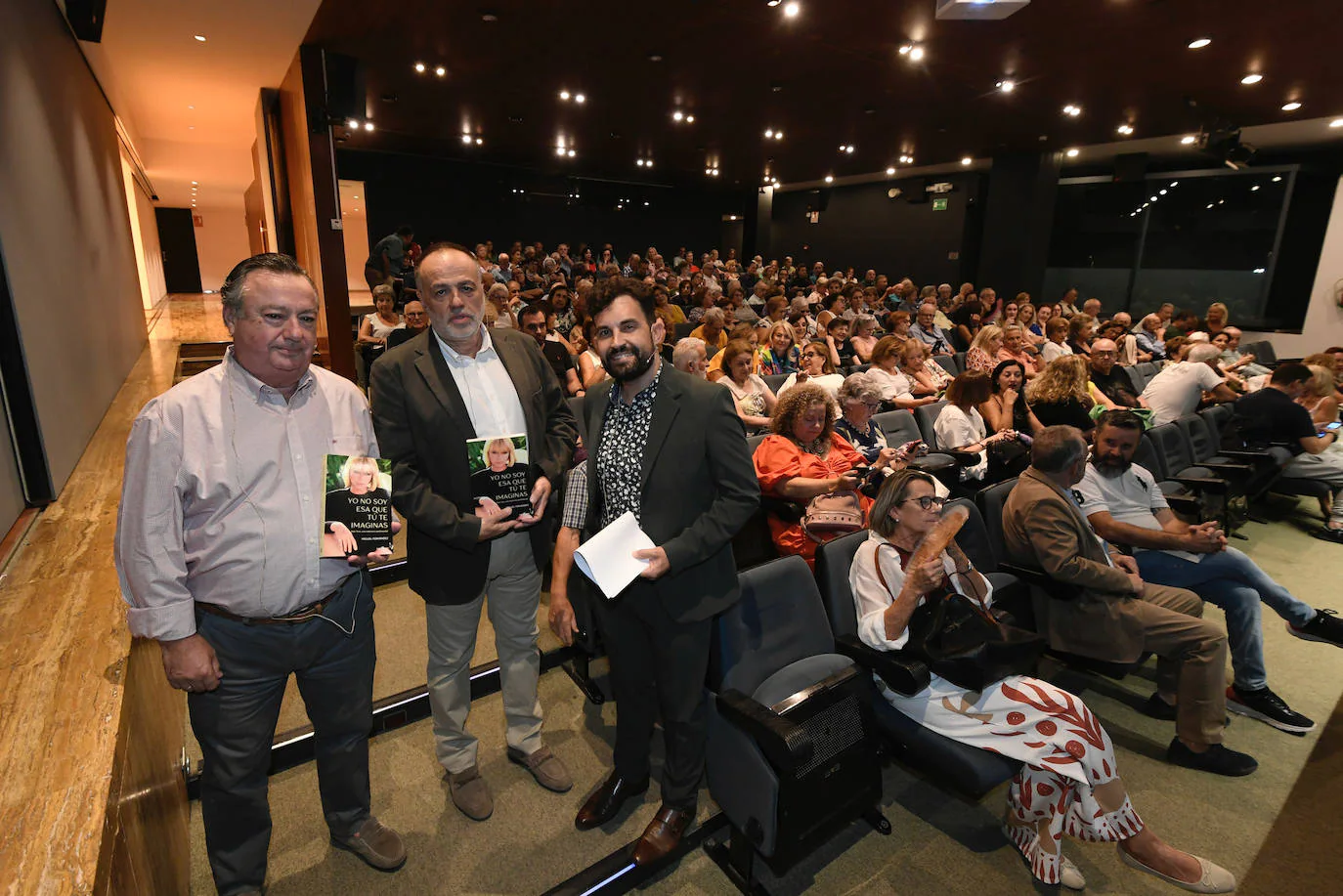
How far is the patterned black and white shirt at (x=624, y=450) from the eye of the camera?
178 centimetres

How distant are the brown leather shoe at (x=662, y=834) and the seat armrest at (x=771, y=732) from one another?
381 mm

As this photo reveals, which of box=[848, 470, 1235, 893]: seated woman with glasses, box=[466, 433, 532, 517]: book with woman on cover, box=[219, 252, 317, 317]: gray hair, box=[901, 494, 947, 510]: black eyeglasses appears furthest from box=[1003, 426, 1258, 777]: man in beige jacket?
box=[219, 252, 317, 317]: gray hair

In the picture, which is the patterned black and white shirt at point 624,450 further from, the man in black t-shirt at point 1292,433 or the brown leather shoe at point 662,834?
the man in black t-shirt at point 1292,433

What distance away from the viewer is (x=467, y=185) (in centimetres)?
Result: 1525

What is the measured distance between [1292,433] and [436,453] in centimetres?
588

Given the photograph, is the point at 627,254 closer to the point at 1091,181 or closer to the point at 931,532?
the point at 1091,181

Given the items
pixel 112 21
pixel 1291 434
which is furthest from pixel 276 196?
pixel 1291 434

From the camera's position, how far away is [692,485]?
174 cm

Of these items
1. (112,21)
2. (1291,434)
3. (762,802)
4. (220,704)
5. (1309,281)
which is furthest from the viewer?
(1309,281)

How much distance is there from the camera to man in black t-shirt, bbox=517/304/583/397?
463cm

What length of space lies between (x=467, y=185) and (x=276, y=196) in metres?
8.30

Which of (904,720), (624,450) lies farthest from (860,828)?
(624,450)

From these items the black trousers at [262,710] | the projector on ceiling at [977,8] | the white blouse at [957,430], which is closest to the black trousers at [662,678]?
the black trousers at [262,710]

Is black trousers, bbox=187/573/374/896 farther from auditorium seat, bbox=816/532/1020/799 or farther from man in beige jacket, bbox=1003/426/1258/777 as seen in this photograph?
man in beige jacket, bbox=1003/426/1258/777
